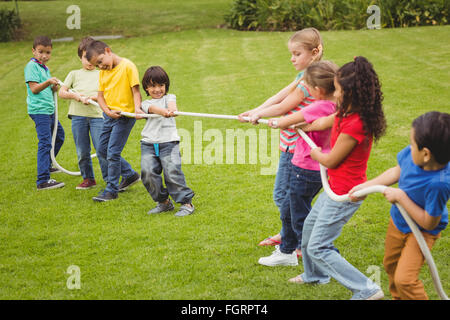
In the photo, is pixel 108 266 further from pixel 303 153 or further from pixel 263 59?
pixel 263 59

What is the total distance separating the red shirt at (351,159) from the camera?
318 centimetres

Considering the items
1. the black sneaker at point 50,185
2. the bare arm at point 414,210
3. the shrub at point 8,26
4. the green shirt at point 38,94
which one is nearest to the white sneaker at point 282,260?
the bare arm at point 414,210

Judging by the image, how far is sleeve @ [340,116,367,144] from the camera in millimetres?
3168

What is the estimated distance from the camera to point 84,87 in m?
6.22

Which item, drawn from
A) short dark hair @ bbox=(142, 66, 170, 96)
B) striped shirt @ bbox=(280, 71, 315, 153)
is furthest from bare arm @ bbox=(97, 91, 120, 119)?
striped shirt @ bbox=(280, 71, 315, 153)

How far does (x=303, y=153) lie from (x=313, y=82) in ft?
1.81

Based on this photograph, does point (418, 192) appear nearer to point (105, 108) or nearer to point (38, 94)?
point (105, 108)

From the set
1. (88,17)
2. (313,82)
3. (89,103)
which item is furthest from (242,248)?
(88,17)

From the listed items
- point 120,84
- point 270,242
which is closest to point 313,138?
point 270,242

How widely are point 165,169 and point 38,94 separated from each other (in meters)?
2.37

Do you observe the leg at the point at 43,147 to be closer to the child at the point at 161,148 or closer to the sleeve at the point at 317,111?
the child at the point at 161,148

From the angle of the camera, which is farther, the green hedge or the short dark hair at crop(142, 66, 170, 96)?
the green hedge

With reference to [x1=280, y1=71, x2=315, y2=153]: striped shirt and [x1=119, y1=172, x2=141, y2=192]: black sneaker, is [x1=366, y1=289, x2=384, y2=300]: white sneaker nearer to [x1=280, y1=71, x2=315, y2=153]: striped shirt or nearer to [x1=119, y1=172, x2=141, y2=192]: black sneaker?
[x1=280, y1=71, x2=315, y2=153]: striped shirt

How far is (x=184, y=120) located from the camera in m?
9.54
